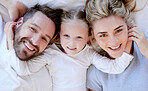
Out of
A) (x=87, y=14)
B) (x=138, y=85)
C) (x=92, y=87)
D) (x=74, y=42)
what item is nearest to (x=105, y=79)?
(x=92, y=87)

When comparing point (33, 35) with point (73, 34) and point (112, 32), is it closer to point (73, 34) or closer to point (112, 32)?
point (73, 34)

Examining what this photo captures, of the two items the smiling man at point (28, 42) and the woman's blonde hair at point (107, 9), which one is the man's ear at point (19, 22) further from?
the woman's blonde hair at point (107, 9)

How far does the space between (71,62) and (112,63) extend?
0.31 metres

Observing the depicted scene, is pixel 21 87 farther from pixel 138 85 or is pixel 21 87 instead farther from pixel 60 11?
pixel 138 85

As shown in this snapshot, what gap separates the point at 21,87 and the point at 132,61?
836 millimetres

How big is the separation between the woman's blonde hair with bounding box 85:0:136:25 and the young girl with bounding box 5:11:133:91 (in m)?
0.10

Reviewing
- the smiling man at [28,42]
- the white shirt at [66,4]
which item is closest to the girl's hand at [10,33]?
the smiling man at [28,42]

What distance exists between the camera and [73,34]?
1.21 m

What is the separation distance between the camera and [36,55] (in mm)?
1316

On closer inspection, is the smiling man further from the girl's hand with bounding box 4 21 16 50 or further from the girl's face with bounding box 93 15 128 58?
the girl's face with bounding box 93 15 128 58

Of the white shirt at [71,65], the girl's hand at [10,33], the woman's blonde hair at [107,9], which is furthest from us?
the white shirt at [71,65]

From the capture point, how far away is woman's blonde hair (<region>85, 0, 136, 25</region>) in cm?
112

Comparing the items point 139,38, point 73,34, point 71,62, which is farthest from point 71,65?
point 139,38

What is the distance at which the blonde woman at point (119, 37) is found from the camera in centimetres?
113
